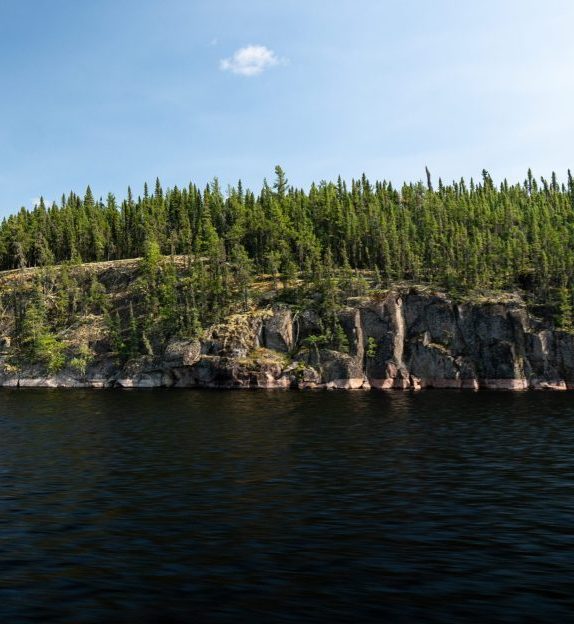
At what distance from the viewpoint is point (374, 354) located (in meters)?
108

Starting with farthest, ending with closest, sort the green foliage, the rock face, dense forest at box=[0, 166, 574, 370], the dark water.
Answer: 1. dense forest at box=[0, 166, 574, 370]
2. the green foliage
3. the rock face
4. the dark water

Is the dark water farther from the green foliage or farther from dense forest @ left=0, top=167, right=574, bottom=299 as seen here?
dense forest @ left=0, top=167, right=574, bottom=299

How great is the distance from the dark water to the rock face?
55.2 meters

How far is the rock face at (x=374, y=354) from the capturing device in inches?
A: 4040

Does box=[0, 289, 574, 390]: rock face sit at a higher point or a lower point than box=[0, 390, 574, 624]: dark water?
higher

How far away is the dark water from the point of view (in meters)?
15.7

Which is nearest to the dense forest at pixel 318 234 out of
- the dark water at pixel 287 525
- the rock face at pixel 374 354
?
the rock face at pixel 374 354

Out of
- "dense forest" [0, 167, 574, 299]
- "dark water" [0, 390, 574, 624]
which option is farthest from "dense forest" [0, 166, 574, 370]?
"dark water" [0, 390, 574, 624]

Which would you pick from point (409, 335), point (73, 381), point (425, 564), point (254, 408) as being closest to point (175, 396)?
point (254, 408)

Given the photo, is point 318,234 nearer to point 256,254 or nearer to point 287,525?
point 256,254

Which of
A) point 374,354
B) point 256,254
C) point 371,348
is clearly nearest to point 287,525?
point 374,354

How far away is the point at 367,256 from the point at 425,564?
13855 cm

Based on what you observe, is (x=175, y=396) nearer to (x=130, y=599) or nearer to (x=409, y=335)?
(x=409, y=335)

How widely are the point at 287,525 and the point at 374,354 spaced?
86547mm
